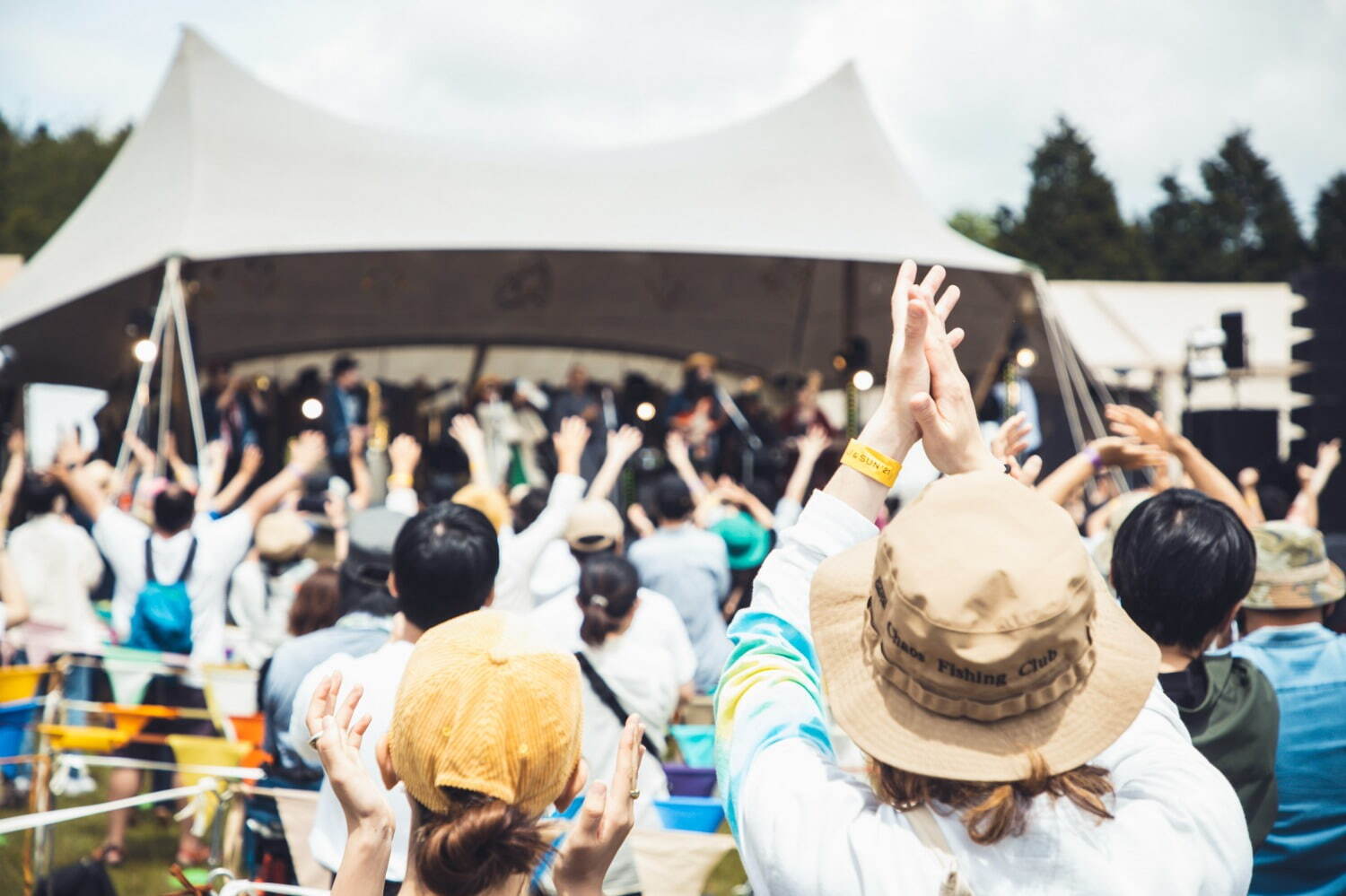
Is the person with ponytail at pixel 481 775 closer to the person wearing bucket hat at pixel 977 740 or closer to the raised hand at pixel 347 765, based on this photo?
the raised hand at pixel 347 765

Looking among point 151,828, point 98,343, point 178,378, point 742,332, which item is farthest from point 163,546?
point 742,332

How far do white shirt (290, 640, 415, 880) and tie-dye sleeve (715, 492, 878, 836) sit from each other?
2.29 feet

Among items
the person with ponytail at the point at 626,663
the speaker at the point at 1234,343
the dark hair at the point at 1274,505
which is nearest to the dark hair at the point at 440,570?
the person with ponytail at the point at 626,663

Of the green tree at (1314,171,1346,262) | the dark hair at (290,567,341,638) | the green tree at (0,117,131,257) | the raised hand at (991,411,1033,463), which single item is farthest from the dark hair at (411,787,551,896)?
the green tree at (1314,171,1346,262)

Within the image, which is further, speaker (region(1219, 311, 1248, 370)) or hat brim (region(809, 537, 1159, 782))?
speaker (region(1219, 311, 1248, 370))

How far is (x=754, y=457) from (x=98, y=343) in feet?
20.6

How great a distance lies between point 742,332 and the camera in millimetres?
13656

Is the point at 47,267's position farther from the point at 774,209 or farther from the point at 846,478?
the point at 846,478

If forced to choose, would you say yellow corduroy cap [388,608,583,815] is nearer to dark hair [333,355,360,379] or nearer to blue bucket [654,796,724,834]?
blue bucket [654,796,724,834]

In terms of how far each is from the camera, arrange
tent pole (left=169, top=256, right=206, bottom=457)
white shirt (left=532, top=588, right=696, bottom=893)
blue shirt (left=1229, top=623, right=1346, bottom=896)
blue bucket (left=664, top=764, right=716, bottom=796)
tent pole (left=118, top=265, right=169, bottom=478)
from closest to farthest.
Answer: blue shirt (left=1229, top=623, right=1346, bottom=896), white shirt (left=532, top=588, right=696, bottom=893), blue bucket (left=664, top=764, right=716, bottom=796), tent pole (left=118, top=265, right=169, bottom=478), tent pole (left=169, top=256, right=206, bottom=457)

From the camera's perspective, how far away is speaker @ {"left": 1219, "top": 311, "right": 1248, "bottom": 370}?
721 centimetres

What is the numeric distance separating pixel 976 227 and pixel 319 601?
5060 centimetres

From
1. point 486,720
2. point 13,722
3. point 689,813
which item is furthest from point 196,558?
point 486,720

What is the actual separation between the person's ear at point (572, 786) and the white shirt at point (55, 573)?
382cm
